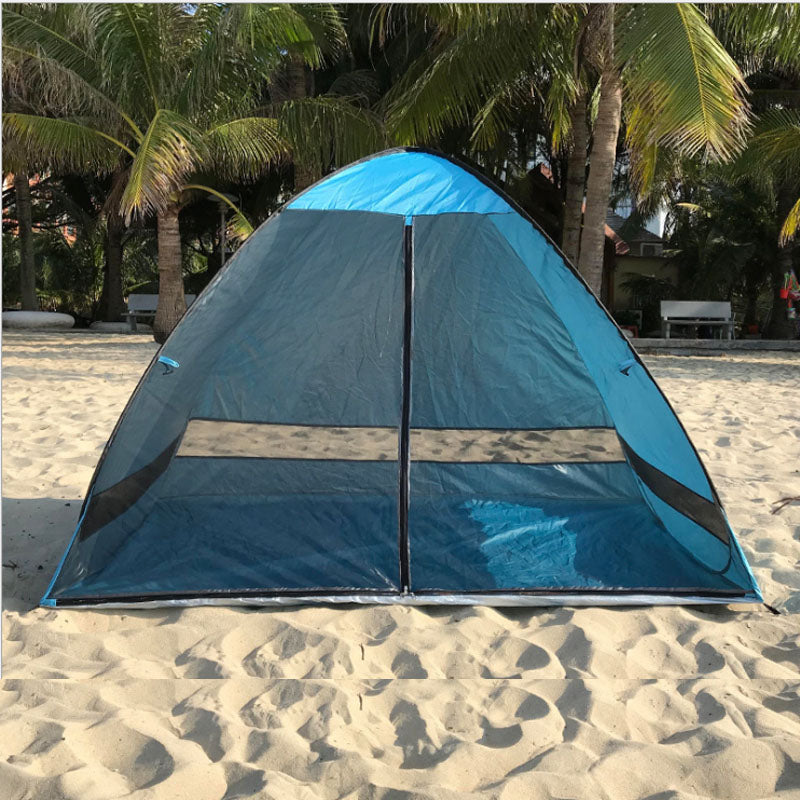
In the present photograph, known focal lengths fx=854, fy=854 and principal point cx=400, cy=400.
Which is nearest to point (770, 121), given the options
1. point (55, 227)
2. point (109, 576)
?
point (109, 576)

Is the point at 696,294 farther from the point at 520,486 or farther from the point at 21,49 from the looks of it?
the point at 520,486

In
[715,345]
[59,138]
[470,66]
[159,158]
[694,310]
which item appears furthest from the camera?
[694,310]

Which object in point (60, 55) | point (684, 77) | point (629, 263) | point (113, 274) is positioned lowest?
point (113, 274)

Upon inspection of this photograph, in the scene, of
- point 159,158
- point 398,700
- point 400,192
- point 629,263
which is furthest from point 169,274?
point 629,263

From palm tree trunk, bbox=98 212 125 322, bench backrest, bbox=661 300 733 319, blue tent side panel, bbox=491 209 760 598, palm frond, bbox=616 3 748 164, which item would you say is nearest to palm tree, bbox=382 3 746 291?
palm frond, bbox=616 3 748 164

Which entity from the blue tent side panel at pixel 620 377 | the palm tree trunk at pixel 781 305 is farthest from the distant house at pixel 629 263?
the blue tent side panel at pixel 620 377

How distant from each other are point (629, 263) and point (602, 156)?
12.2 metres

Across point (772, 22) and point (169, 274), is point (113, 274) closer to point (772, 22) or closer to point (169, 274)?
point (169, 274)

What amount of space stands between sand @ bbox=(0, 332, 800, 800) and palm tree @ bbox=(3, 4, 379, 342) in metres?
6.97

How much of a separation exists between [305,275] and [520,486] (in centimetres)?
149

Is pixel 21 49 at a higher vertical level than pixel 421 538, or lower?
higher

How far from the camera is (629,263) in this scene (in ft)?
69.7

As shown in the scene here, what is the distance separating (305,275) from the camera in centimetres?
350

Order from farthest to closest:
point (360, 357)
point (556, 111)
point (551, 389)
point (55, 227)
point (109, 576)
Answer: point (55, 227), point (556, 111), point (551, 389), point (360, 357), point (109, 576)
